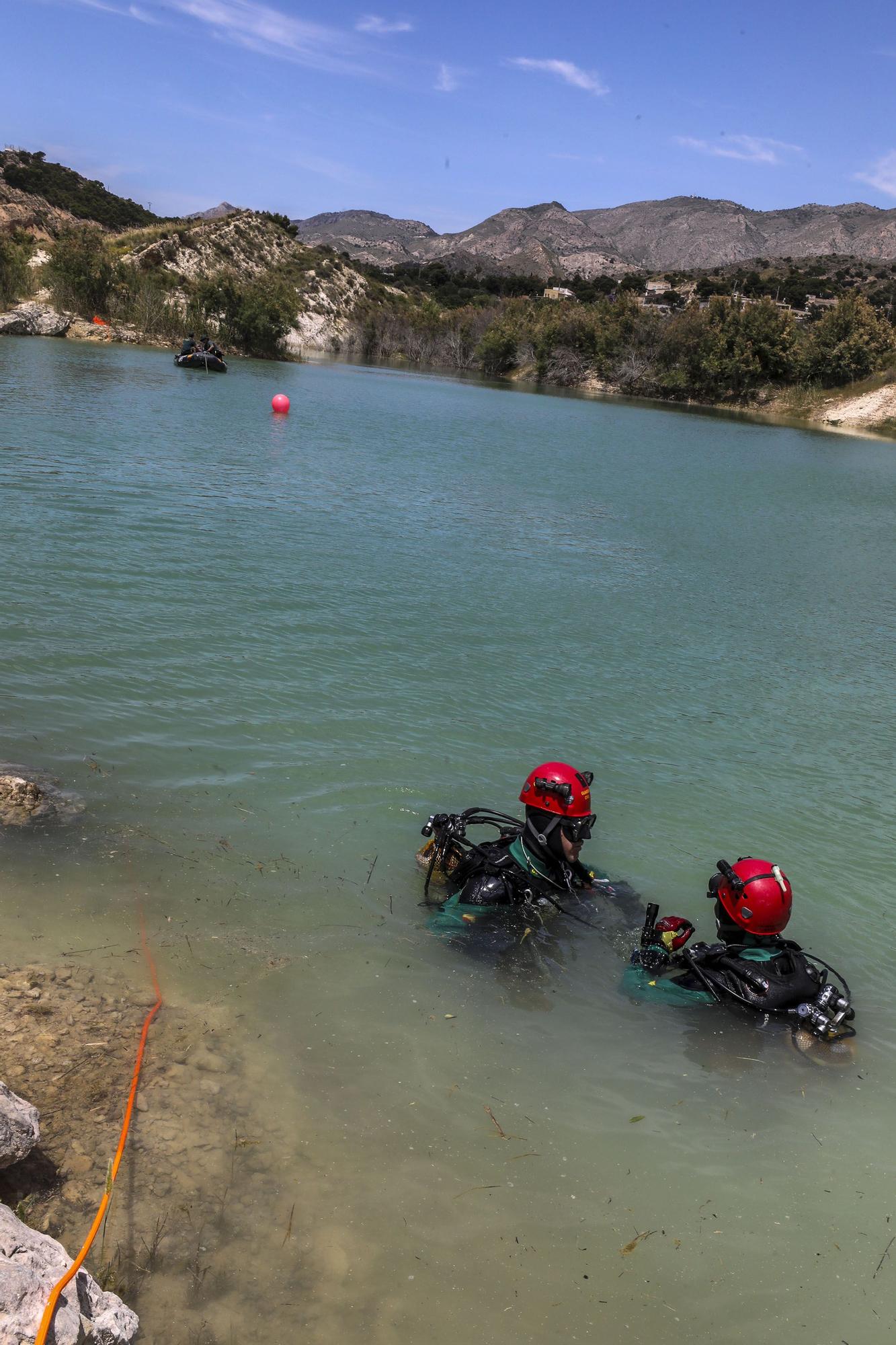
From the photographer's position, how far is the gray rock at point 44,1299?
223 centimetres

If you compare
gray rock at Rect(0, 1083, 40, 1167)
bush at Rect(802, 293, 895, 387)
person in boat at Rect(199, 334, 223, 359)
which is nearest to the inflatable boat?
person in boat at Rect(199, 334, 223, 359)

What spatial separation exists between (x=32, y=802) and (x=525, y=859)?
3541 mm

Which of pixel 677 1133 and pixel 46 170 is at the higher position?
pixel 46 170

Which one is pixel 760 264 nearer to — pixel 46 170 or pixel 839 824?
pixel 46 170

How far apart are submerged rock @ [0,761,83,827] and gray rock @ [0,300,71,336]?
157ft

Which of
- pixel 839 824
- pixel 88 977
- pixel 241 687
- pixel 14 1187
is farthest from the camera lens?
pixel 241 687

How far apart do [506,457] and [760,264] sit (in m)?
118

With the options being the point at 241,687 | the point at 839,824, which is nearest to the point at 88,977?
the point at 241,687

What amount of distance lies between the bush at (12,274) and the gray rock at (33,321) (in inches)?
54.1

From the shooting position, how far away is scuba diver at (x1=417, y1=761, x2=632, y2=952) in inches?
221

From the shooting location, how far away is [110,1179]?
3.45 meters

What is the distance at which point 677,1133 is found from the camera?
441 centimetres

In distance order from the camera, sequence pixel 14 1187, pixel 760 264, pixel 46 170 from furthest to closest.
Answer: pixel 760 264, pixel 46 170, pixel 14 1187

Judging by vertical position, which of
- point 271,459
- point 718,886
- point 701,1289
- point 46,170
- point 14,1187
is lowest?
point 701,1289
